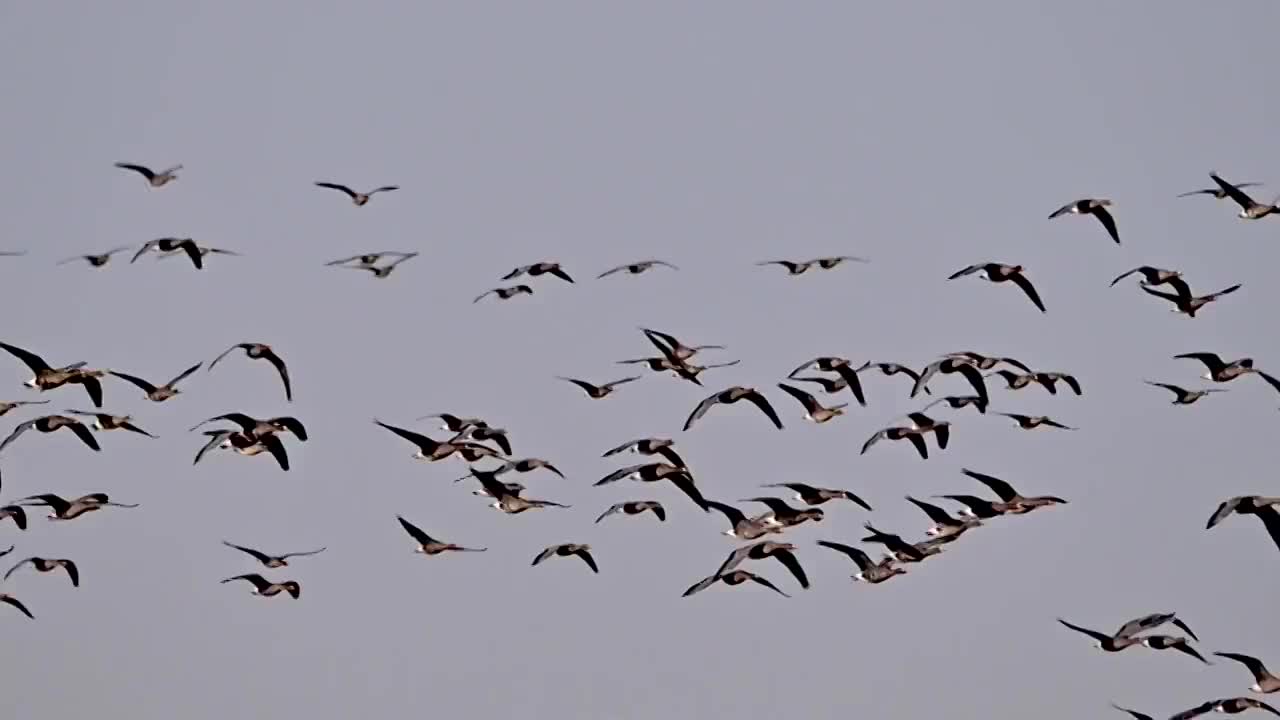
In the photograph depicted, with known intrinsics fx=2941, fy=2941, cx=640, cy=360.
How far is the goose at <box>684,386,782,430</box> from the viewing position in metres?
54.8

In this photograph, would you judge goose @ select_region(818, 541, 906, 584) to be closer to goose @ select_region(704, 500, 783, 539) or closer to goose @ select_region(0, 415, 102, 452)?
goose @ select_region(704, 500, 783, 539)

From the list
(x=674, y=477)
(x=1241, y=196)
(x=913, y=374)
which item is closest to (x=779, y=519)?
(x=674, y=477)

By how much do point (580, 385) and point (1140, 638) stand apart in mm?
13406

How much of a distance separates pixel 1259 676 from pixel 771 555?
29.6 feet

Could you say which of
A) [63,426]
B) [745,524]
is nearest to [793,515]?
[745,524]

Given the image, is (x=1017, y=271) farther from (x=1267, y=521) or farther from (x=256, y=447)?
(x=256, y=447)

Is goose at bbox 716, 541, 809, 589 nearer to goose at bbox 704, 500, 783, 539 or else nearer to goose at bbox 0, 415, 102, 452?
goose at bbox 704, 500, 783, 539

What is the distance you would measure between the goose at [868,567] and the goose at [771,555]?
108 cm

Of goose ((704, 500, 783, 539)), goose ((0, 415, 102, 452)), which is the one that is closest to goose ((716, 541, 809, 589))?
goose ((704, 500, 783, 539))

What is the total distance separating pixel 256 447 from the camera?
53875mm

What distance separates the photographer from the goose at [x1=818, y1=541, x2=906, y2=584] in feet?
181

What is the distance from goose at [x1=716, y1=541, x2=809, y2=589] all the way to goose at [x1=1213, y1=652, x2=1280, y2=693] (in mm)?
7926

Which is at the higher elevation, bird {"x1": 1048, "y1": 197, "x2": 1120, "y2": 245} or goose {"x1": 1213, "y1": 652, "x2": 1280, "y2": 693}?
bird {"x1": 1048, "y1": 197, "x2": 1120, "y2": 245}

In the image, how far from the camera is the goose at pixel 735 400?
54.8 m
